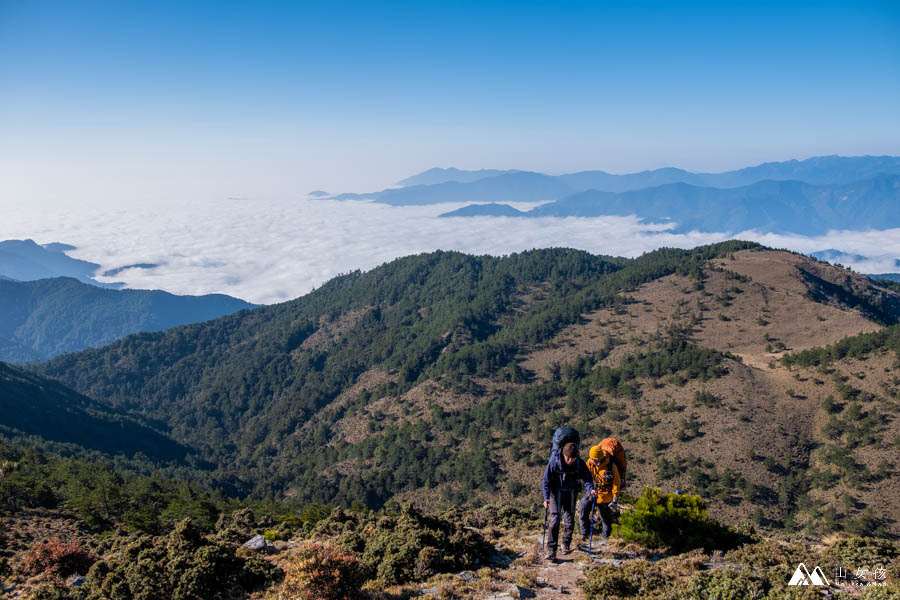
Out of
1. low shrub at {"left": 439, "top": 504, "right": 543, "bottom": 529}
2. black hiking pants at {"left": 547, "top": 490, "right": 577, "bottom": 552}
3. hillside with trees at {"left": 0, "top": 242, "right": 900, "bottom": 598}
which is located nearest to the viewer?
black hiking pants at {"left": 547, "top": 490, "right": 577, "bottom": 552}

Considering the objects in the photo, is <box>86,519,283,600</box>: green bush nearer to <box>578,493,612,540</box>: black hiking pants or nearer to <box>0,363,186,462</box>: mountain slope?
<box>578,493,612,540</box>: black hiking pants

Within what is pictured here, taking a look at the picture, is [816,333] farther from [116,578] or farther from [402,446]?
[116,578]

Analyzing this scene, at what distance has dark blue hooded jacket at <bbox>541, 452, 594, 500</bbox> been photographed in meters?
10.1

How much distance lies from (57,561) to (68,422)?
103343mm

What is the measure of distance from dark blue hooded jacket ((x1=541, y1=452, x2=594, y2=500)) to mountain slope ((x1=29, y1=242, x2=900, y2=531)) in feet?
117

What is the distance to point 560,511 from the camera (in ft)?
34.3

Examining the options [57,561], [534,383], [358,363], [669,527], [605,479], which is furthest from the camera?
[358,363]

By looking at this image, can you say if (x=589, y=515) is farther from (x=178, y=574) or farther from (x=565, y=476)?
(x=178, y=574)

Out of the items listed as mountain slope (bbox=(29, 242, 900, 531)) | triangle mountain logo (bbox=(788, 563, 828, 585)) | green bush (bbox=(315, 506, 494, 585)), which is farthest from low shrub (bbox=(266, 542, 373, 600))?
mountain slope (bbox=(29, 242, 900, 531))

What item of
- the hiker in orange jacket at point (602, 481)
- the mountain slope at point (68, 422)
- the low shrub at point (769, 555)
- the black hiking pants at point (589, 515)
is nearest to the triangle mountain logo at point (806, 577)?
the low shrub at point (769, 555)

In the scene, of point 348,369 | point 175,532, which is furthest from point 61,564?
point 348,369

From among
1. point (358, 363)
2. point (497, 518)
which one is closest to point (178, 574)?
point (497, 518)

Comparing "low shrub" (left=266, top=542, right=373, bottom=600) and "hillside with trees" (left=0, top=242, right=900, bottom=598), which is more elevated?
"low shrub" (left=266, top=542, right=373, bottom=600)

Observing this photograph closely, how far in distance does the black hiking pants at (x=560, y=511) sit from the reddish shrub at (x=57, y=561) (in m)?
12.6
